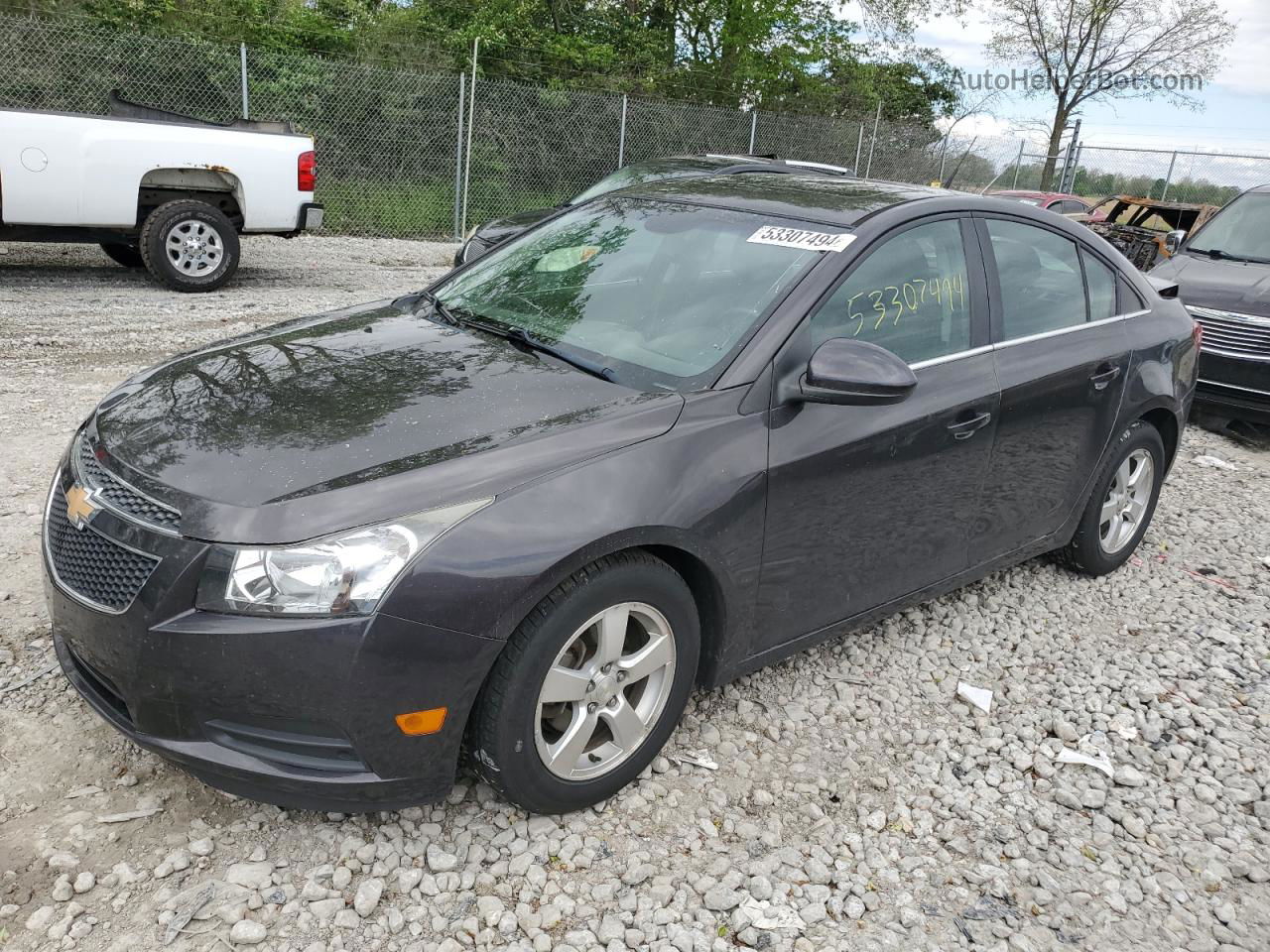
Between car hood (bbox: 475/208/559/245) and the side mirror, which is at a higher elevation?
the side mirror

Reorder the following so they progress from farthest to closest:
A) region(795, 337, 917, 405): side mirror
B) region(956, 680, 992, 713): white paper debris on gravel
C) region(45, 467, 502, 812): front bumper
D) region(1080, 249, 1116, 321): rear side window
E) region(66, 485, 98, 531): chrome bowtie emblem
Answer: region(1080, 249, 1116, 321): rear side window, region(956, 680, 992, 713): white paper debris on gravel, region(795, 337, 917, 405): side mirror, region(66, 485, 98, 531): chrome bowtie emblem, region(45, 467, 502, 812): front bumper

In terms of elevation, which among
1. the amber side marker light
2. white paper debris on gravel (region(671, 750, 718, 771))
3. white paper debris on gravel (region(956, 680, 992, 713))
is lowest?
white paper debris on gravel (region(671, 750, 718, 771))

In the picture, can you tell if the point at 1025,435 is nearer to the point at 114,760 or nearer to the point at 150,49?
the point at 114,760

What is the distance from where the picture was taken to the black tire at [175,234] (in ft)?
29.6

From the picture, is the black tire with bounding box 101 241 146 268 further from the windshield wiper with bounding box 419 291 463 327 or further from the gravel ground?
the windshield wiper with bounding box 419 291 463 327

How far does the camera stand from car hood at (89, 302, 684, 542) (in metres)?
2.40

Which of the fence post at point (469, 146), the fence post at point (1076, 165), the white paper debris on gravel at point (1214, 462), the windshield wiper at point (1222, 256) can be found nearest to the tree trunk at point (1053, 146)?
the fence post at point (1076, 165)

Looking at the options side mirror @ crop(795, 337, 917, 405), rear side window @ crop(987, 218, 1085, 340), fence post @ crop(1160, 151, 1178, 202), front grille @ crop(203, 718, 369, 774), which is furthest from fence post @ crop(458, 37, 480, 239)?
fence post @ crop(1160, 151, 1178, 202)

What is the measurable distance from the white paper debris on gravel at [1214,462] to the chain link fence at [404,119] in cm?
546

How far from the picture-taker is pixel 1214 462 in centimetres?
689

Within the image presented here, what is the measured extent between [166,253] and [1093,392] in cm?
809

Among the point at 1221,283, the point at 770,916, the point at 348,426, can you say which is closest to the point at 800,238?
the point at 348,426

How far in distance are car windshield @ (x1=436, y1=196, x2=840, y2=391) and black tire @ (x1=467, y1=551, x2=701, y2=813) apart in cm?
61

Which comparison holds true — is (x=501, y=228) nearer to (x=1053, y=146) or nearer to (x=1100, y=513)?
(x=1100, y=513)
